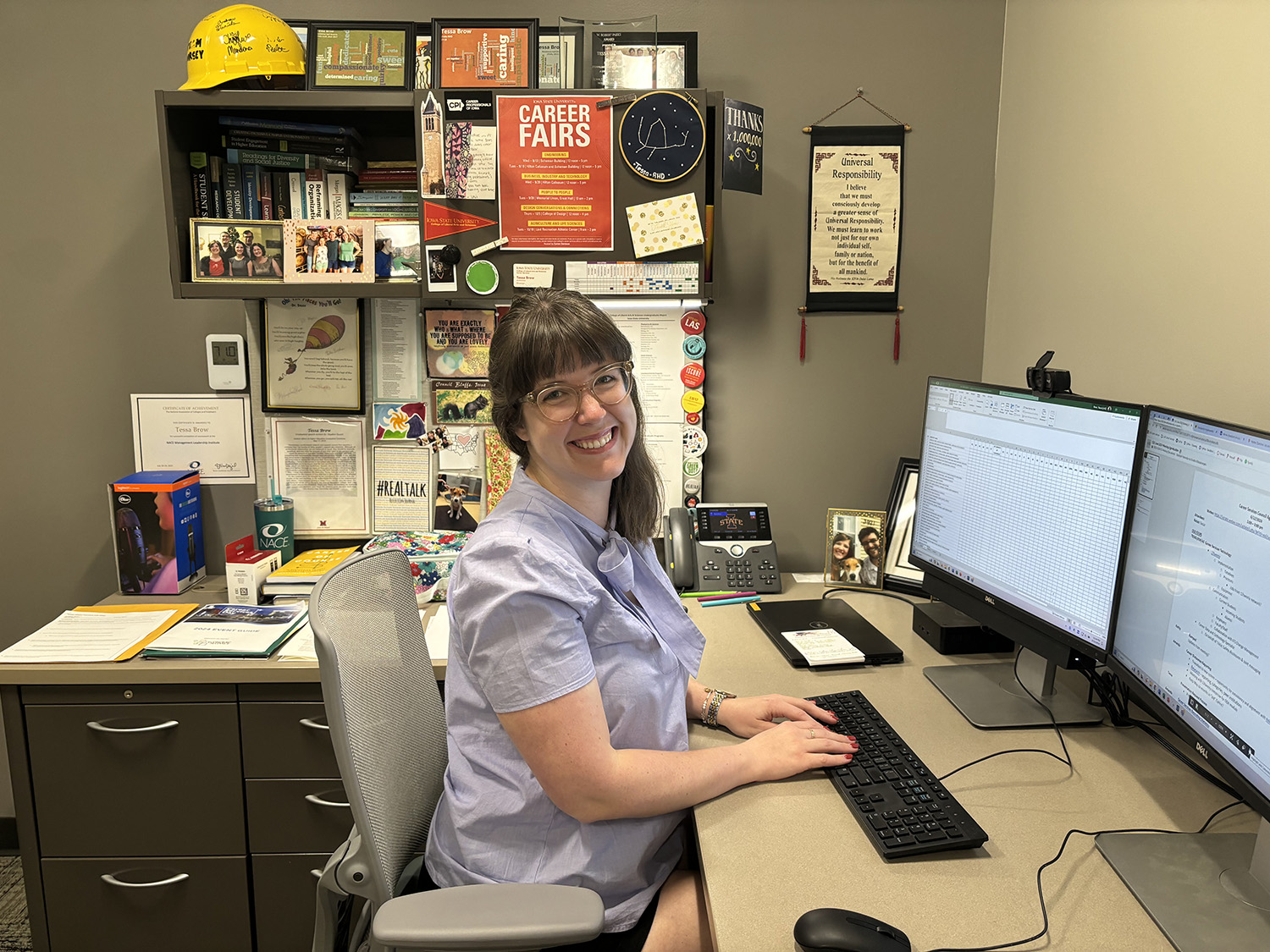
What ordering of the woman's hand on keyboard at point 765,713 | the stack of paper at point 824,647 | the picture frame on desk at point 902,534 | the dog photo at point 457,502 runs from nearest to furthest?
the woman's hand on keyboard at point 765,713
the stack of paper at point 824,647
the picture frame on desk at point 902,534
the dog photo at point 457,502

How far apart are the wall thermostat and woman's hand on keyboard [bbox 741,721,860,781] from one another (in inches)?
63.9

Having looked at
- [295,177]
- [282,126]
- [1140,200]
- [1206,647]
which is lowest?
[1206,647]

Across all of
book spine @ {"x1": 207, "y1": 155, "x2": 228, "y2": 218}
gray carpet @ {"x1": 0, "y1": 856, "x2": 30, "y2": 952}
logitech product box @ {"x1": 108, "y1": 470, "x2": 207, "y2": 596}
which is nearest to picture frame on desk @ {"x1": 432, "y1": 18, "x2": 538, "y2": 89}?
book spine @ {"x1": 207, "y1": 155, "x2": 228, "y2": 218}

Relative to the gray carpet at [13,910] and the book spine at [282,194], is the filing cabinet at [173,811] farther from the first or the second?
the book spine at [282,194]

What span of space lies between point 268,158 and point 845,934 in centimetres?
196

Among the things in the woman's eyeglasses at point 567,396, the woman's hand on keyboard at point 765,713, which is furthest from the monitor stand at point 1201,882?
the woman's eyeglasses at point 567,396

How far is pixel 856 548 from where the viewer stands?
6.66 feet

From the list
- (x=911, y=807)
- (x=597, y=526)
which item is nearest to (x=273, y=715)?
(x=597, y=526)

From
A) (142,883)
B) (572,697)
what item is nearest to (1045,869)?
(572,697)

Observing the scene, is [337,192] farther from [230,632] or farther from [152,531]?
[230,632]

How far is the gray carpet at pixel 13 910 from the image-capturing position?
6.40 feet

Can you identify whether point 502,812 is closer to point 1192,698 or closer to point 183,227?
point 1192,698

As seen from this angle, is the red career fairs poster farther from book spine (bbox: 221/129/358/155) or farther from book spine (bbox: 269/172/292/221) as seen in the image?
book spine (bbox: 269/172/292/221)

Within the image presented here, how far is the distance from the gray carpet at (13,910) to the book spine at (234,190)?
166 cm
